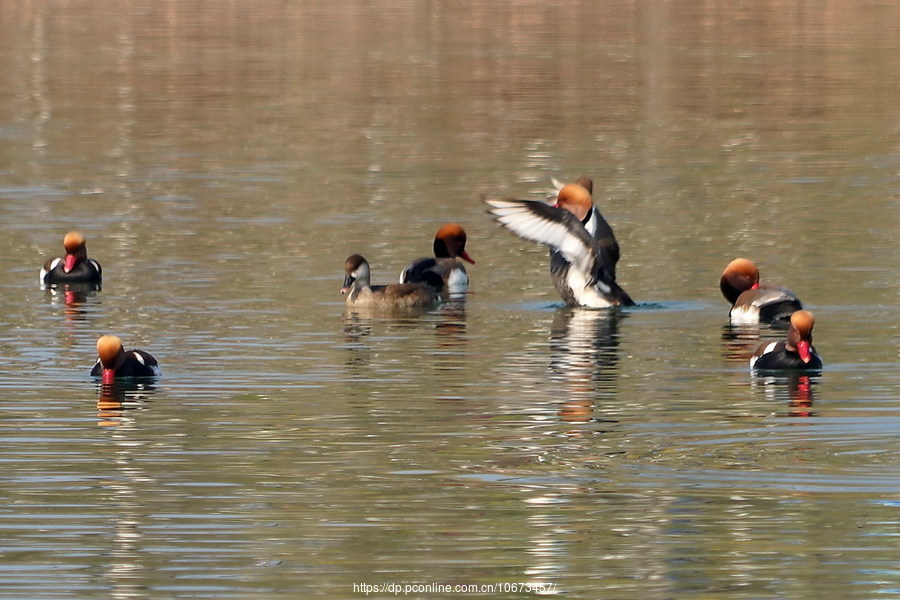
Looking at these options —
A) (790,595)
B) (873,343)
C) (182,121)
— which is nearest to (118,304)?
(873,343)

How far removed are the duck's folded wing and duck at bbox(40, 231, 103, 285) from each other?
461 cm

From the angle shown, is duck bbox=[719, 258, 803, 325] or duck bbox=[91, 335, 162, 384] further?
duck bbox=[719, 258, 803, 325]

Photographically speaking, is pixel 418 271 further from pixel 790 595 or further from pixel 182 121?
pixel 182 121

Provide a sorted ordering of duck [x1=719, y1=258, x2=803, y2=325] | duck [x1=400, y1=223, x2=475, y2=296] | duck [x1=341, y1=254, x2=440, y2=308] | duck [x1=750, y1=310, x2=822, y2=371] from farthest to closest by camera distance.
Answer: duck [x1=400, y1=223, x2=475, y2=296] < duck [x1=341, y1=254, x2=440, y2=308] < duck [x1=719, y1=258, x2=803, y2=325] < duck [x1=750, y1=310, x2=822, y2=371]

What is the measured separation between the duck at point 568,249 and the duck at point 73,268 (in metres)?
4.61

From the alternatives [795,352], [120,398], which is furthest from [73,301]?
[795,352]

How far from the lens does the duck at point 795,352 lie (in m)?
16.8

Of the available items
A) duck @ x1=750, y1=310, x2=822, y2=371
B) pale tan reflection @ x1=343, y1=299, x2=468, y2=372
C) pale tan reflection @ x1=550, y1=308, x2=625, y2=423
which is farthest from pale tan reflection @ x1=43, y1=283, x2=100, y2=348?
duck @ x1=750, y1=310, x2=822, y2=371

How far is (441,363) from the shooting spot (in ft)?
58.4

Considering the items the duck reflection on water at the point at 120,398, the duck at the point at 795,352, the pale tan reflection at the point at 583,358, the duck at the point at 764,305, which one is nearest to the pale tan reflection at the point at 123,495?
the duck reflection on water at the point at 120,398

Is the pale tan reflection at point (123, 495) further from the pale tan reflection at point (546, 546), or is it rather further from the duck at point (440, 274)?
the duck at point (440, 274)

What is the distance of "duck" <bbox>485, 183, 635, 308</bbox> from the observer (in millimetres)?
21016

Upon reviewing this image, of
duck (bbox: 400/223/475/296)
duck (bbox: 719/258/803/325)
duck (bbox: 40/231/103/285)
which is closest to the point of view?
duck (bbox: 719/258/803/325)

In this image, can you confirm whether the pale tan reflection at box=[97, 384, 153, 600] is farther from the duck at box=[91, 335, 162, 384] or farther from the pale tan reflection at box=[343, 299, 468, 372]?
the pale tan reflection at box=[343, 299, 468, 372]
